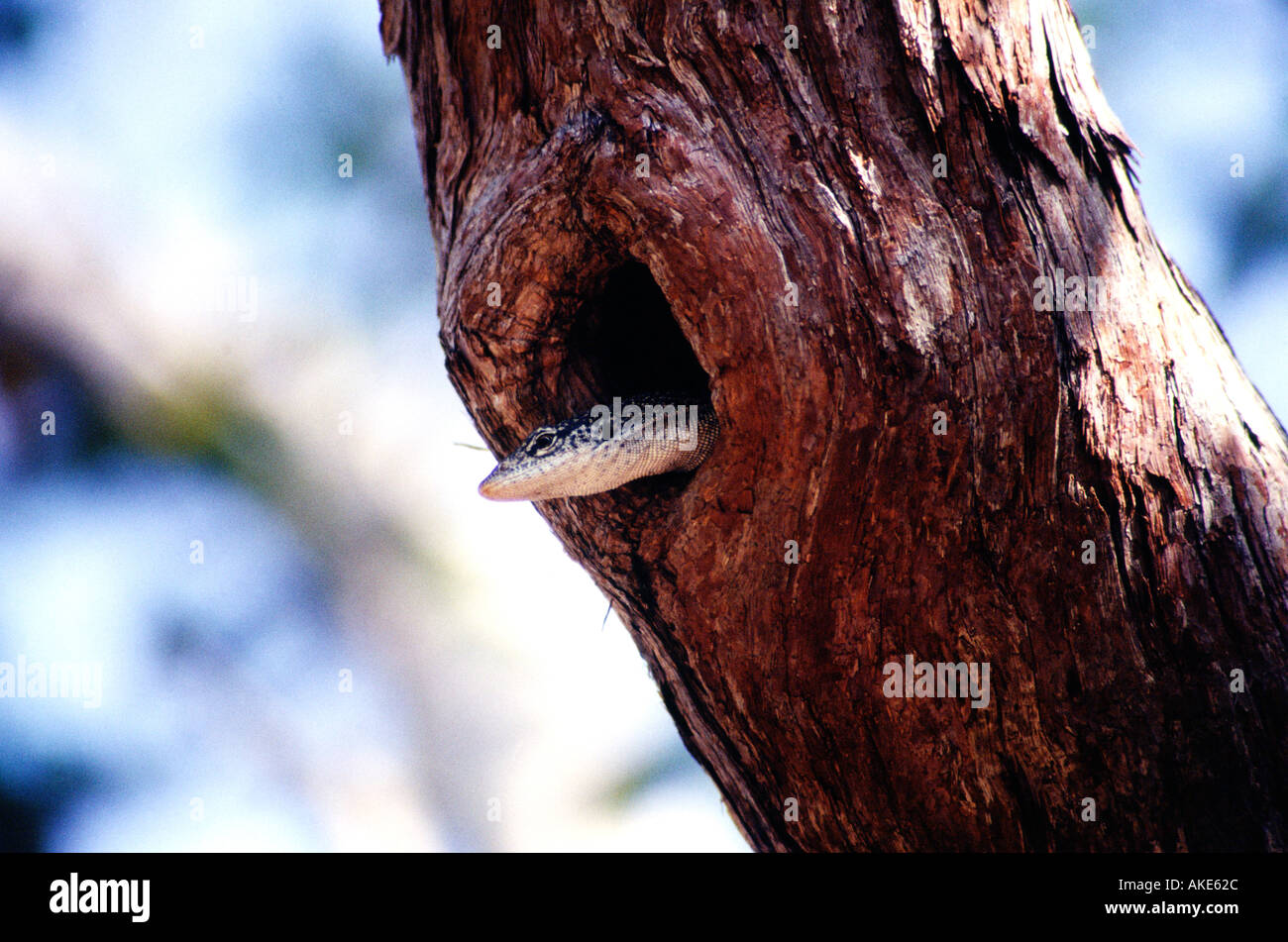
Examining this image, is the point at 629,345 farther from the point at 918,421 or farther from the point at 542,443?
the point at 918,421

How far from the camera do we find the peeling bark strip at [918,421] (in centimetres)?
265

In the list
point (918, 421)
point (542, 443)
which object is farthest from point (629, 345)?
point (918, 421)

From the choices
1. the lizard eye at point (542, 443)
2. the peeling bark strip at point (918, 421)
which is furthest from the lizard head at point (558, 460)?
the peeling bark strip at point (918, 421)

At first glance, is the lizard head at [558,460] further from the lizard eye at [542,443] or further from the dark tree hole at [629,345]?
the dark tree hole at [629,345]

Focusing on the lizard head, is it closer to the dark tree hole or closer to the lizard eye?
the lizard eye

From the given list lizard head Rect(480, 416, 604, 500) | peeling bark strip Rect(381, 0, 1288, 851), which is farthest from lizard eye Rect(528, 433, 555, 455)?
peeling bark strip Rect(381, 0, 1288, 851)

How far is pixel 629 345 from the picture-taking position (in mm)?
3523

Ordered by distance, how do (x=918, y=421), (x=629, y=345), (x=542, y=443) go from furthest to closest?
(x=629, y=345) < (x=542, y=443) < (x=918, y=421)

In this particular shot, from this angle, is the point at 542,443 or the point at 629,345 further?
the point at 629,345

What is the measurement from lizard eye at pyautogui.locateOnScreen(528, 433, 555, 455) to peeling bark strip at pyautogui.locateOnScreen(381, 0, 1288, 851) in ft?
0.76

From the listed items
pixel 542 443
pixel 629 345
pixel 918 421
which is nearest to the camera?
pixel 918 421

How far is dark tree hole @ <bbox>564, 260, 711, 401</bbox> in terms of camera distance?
321 cm

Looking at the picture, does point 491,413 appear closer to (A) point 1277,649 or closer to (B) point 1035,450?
(B) point 1035,450

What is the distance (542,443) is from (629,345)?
25.7 inches
